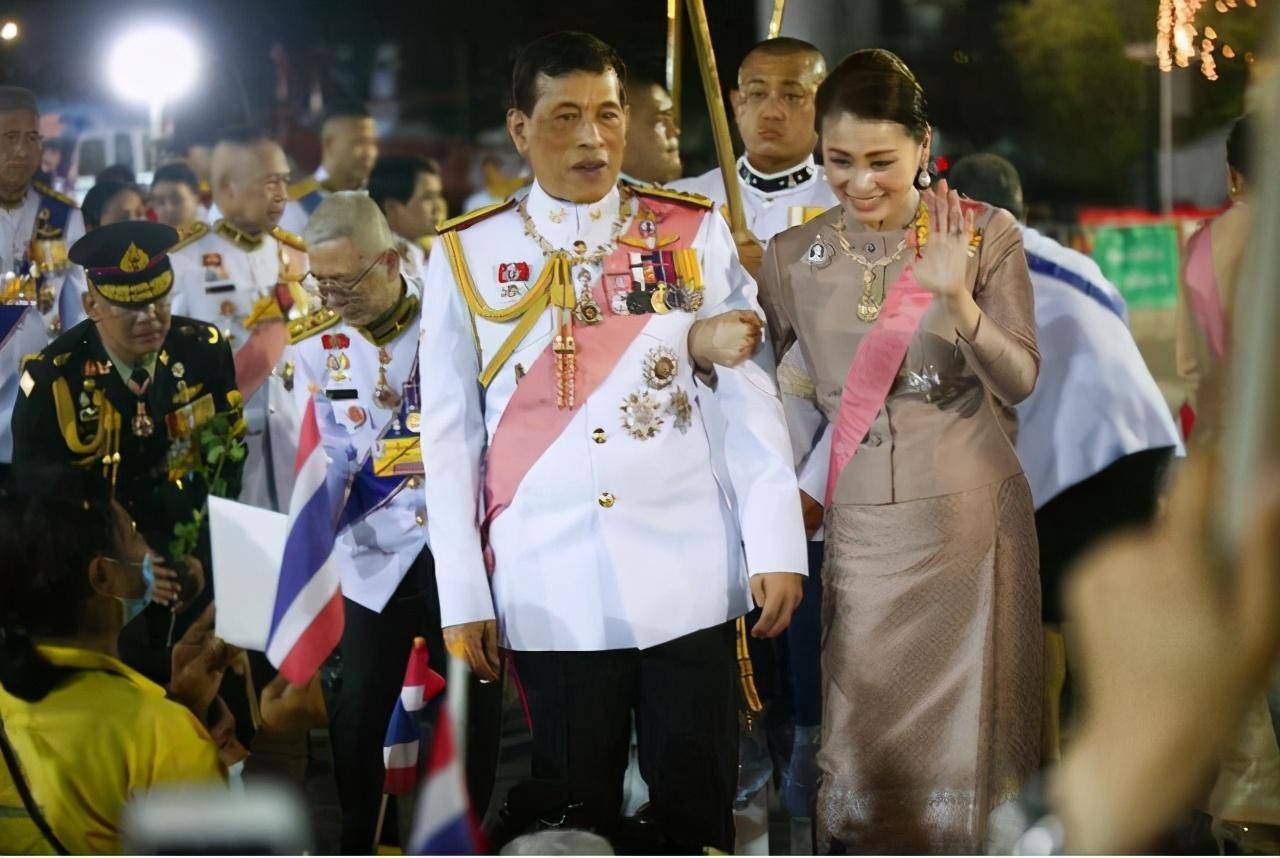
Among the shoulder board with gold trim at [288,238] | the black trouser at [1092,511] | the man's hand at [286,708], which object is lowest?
the man's hand at [286,708]

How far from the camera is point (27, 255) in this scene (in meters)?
4.02

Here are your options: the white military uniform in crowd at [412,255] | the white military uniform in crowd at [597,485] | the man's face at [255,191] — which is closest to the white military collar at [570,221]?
the white military uniform in crowd at [597,485]

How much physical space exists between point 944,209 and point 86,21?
1.98 metres

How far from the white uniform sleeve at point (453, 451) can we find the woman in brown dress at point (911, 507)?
0.68 m

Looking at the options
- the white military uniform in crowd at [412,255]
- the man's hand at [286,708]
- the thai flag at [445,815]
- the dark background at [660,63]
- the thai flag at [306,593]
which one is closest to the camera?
the thai flag at [445,815]

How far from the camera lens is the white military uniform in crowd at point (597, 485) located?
3.42 meters

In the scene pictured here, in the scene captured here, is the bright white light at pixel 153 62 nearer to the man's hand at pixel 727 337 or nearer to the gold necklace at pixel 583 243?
the gold necklace at pixel 583 243

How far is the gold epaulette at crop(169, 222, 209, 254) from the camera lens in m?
4.21

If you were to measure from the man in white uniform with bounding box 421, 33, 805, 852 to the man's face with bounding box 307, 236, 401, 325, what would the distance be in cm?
43

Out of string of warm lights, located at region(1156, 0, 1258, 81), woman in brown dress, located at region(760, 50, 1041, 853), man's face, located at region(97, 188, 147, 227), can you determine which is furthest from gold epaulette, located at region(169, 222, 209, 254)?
string of warm lights, located at region(1156, 0, 1258, 81)

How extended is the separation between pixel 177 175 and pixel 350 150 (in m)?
Answer: 0.41

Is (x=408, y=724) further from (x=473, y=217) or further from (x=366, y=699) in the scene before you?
(x=473, y=217)

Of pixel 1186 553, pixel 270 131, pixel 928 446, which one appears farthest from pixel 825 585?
pixel 270 131

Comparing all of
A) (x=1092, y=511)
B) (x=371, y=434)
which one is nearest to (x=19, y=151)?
(x=371, y=434)
